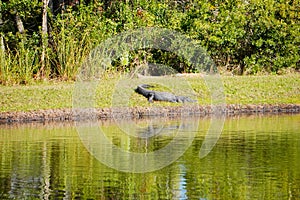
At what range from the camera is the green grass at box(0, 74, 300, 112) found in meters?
19.7

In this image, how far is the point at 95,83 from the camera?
2164 cm

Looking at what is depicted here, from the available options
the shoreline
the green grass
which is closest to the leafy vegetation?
the green grass

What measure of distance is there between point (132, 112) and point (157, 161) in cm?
809

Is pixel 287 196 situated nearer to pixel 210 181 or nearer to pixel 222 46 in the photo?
pixel 210 181

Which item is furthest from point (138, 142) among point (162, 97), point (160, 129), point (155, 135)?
point (162, 97)

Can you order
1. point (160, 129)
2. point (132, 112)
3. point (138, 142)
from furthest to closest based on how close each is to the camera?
1. point (132, 112)
2. point (160, 129)
3. point (138, 142)

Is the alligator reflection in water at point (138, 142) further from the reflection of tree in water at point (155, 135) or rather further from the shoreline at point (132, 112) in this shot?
the shoreline at point (132, 112)

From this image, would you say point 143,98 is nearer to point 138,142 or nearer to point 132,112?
point 132,112

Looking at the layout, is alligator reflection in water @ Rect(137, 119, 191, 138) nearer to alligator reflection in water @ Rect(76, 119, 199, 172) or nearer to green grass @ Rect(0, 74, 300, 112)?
alligator reflection in water @ Rect(76, 119, 199, 172)

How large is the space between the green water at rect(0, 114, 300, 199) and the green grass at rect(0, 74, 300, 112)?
8.18 ft

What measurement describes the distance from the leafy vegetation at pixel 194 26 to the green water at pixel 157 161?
8.01 meters

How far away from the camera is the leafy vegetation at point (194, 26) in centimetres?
2481

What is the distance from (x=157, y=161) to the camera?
11.7 meters

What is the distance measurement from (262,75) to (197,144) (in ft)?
38.2
